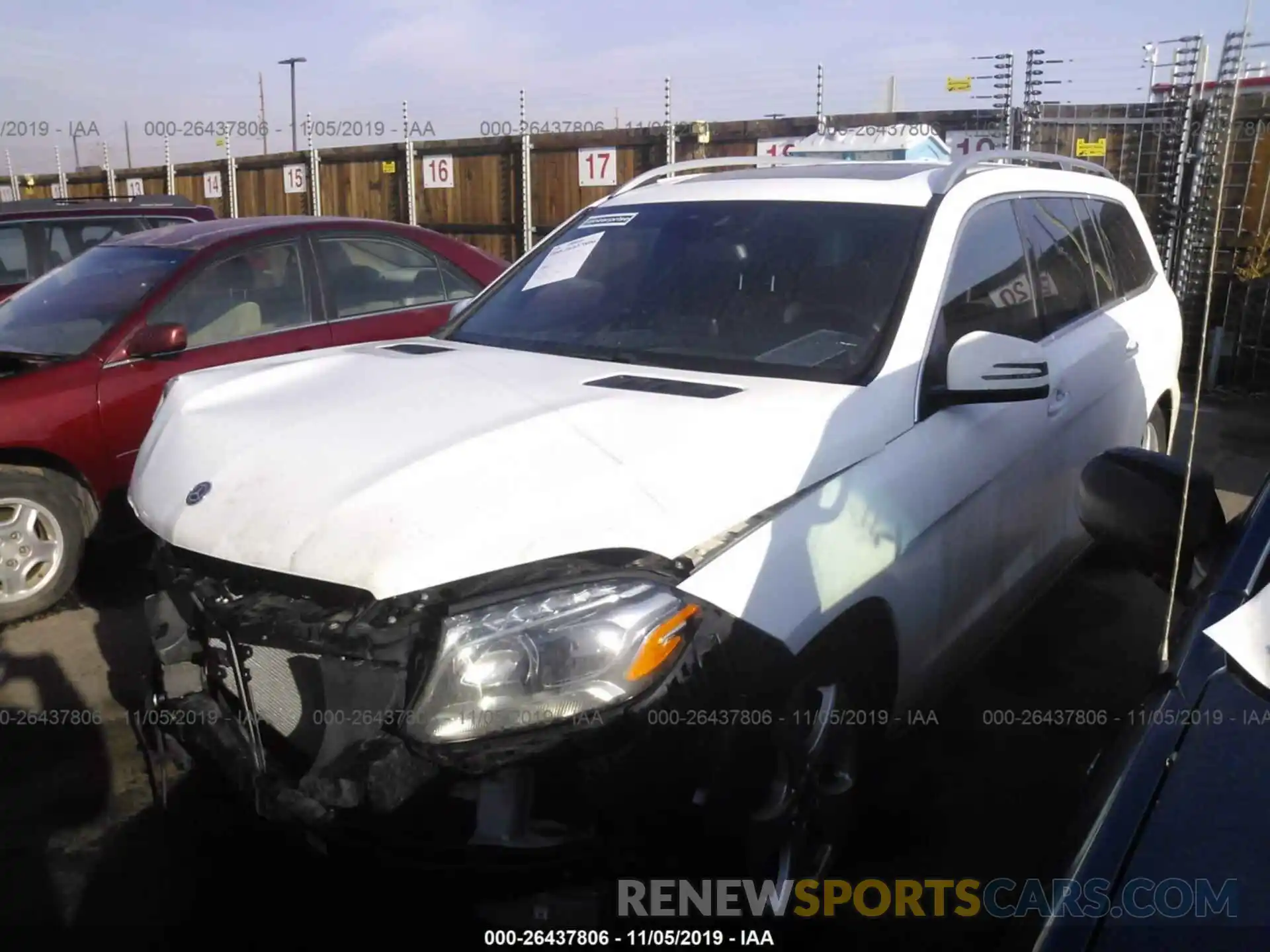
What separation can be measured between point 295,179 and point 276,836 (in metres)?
15.8

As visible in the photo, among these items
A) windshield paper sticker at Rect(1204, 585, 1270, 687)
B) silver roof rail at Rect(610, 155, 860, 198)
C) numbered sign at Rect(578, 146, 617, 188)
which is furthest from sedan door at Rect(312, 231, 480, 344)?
numbered sign at Rect(578, 146, 617, 188)

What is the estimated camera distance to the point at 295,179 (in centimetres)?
1631

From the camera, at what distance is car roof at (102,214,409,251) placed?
5.47 m

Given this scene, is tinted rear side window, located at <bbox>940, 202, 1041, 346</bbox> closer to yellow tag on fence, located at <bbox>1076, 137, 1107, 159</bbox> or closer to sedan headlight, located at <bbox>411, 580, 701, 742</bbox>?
sedan headlight, located at <bbox>411, 580, 701, 742</bbox>

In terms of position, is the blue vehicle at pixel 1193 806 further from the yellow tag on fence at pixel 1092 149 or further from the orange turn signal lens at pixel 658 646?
the yellow tag on fence at pixel 1092 149

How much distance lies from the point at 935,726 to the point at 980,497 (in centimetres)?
89

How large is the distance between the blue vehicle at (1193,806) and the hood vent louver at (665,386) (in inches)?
41.7

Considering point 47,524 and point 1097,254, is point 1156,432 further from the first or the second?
point 47,524

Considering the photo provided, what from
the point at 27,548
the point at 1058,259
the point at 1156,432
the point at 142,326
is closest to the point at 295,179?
the point at 142,326

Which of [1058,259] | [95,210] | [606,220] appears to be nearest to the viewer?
[606,220]

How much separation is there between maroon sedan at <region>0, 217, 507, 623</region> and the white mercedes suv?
1971 mm

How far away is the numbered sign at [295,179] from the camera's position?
16.1m

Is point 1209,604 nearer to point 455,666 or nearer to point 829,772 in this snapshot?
point 829,772

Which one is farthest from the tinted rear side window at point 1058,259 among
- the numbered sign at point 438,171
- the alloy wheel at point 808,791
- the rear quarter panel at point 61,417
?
the numbered sign at point 438,171
